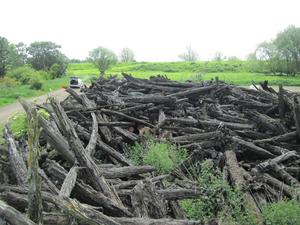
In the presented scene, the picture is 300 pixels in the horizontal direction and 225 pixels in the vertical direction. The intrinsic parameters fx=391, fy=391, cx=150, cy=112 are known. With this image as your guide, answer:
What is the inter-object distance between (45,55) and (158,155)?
6910 cm

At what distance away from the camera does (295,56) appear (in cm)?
6194

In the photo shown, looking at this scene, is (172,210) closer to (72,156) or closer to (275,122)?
(72,156)

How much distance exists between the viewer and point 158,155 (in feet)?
21.5

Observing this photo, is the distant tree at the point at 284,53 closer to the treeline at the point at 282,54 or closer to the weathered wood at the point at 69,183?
the treeline at the point at 282,54

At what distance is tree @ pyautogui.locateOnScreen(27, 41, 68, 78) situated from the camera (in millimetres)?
71125

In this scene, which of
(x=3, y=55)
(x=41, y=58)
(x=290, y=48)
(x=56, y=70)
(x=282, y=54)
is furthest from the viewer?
(x=41, y=58)

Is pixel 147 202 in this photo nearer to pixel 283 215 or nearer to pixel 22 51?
pixel 283 215

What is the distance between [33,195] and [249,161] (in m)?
4.56

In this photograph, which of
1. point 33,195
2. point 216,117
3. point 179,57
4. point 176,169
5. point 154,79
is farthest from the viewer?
point 179,57

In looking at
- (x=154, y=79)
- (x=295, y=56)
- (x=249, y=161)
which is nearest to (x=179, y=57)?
(x=295, y=56)

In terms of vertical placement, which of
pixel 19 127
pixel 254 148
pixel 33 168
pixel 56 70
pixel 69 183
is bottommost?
pixel 19 127

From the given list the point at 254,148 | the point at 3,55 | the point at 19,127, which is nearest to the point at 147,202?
the point at 254,148

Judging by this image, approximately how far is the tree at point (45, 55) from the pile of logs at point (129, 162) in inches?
2469

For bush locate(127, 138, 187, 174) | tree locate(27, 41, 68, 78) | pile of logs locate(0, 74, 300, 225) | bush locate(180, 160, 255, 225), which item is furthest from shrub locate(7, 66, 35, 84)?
bush locate(180, 160, 255, 225)
